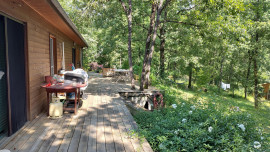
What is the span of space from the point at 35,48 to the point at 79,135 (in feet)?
6.56

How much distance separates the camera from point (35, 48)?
12.0ft

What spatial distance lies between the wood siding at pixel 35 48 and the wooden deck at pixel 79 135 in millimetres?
365

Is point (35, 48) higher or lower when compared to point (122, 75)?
higher

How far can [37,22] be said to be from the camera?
3.81 meters

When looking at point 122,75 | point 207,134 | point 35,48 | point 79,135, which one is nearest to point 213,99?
point 207,134

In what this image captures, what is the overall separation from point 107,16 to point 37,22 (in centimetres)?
602

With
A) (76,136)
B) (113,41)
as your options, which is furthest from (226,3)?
(113,41)

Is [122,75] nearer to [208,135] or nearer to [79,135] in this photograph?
[79,135]

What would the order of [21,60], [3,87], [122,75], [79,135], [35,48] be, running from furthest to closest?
1. [122,75]
2. [35,48]
3. [21,60]
4. [79,135]
5. [3,87]

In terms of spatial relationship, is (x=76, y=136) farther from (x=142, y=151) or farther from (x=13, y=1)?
(x=13, y=1)

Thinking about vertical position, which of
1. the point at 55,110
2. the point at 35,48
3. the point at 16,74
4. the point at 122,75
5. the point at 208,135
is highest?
the point at 35,48

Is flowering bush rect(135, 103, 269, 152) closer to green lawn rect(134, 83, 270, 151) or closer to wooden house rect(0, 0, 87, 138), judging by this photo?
green lawn rect(134, 83, 270, 151)

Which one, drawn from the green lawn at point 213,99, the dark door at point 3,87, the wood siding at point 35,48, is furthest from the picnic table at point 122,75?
the dark door at point 3,87

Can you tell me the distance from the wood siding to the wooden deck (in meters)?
0.37
